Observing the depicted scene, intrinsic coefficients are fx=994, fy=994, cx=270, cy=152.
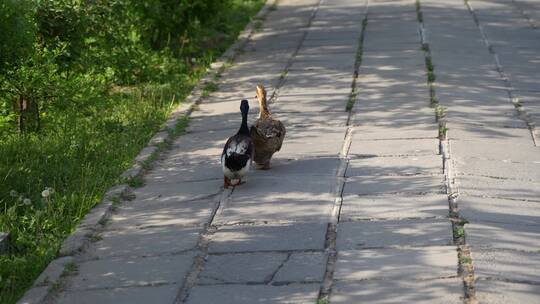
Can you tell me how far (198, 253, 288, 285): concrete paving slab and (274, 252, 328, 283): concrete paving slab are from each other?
0.05 meters

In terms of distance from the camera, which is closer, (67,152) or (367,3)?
(67,152)

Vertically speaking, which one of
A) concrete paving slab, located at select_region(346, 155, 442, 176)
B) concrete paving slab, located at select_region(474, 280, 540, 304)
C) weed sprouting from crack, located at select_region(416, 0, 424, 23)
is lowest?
concrete paving slab, located at select_region(346, 155, 442, 176)

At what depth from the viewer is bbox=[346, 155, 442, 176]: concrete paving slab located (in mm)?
6902

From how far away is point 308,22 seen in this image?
13672 millimetres

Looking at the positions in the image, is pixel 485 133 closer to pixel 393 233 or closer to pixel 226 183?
pixel 226 183

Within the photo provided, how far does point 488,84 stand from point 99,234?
16.1ft

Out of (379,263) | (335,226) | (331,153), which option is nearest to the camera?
(379,263)

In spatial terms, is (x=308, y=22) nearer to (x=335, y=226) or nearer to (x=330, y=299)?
(x=335, y=226)

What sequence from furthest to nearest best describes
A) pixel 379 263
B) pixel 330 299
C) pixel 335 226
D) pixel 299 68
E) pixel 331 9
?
pixel 331 9 → pixel 299 68 → pixel 335 226 → pixel 379 263 → pixel 330 299

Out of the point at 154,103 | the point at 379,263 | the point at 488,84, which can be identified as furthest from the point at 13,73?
the point at 488,84

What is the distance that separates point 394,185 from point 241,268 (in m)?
1.71

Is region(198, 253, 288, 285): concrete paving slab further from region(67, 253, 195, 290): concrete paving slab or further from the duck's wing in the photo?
the duck's wing

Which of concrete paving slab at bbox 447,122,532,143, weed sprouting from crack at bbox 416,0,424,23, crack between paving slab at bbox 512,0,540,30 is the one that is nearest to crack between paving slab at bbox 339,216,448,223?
concrete paving slab at bbox 447,122,532,143

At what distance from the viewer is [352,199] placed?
251 inches
